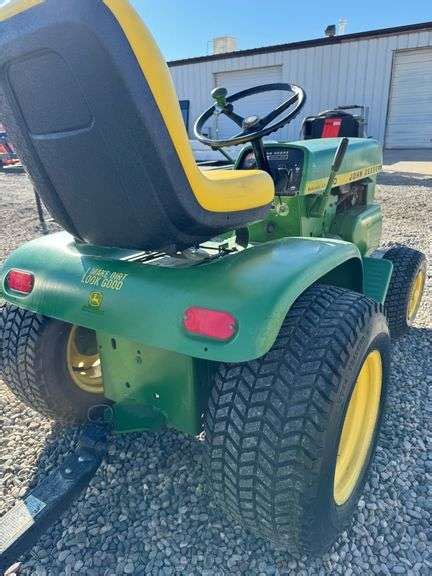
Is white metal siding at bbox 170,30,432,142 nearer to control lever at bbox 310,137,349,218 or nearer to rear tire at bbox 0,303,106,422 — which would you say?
control lever at bbox 310,137,349,218

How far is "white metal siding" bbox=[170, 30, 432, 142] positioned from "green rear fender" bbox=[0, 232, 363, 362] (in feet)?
43.8

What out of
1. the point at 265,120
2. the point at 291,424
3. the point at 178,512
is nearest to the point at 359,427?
the point at 291,424

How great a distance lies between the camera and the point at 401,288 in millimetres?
2789

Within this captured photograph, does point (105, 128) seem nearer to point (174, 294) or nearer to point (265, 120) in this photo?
point (174, 294)

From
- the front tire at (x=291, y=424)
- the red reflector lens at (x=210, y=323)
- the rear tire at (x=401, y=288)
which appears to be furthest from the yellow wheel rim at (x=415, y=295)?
the red reflector lens at (x=210, y=323)

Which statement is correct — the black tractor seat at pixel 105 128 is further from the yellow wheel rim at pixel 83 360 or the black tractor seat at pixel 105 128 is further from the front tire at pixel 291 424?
the yellow wheel rim at pixel 83 360

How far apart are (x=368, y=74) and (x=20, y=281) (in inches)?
548

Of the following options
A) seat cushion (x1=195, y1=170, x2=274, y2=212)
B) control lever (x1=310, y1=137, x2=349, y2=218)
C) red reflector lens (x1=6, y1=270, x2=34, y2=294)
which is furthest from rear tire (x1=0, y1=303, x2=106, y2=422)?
control lever (x1=310, y1=137, x2=349, y2=218)

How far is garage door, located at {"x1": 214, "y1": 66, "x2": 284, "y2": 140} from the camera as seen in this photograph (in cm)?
1424

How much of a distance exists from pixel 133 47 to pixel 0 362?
146cm

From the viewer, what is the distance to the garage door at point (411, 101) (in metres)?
12.7

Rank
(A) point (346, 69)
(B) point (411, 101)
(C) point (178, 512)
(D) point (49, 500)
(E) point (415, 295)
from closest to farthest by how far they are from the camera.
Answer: (D) point (49, 500)
(C) point (178, 512)
(E) point (415, 295)
(B) point (411, 101)
(A) point (346, 69)

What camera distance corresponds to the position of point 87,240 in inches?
61.8

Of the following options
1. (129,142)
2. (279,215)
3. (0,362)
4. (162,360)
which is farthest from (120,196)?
(279,215)
